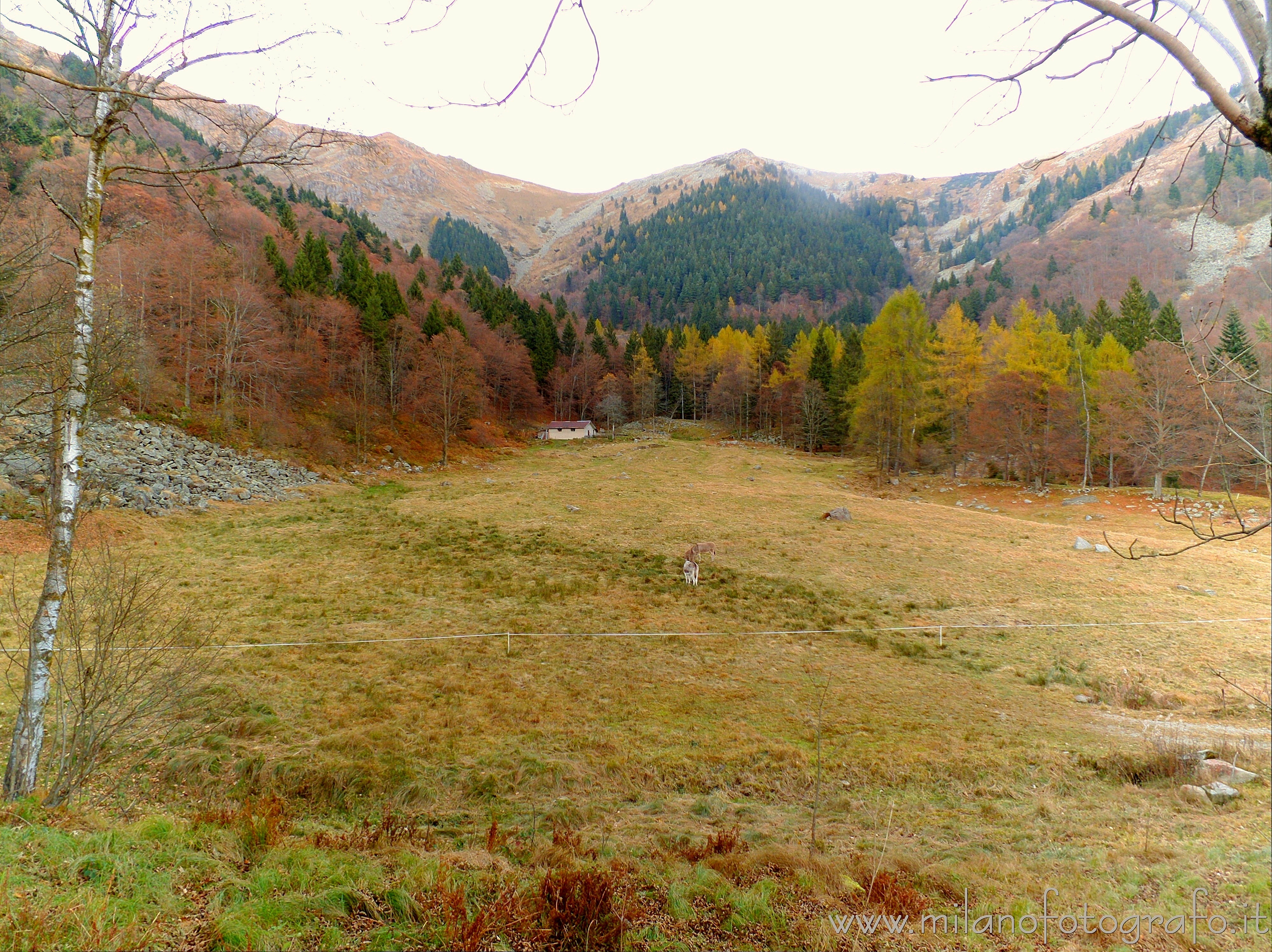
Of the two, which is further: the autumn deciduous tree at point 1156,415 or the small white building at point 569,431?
the small white building at point 569,431

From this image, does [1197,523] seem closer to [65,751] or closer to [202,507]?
[65,751]

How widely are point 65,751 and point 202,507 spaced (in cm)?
2010

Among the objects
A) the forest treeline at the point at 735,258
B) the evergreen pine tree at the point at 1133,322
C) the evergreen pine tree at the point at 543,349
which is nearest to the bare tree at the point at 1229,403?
the evergreen pine tree at the point at 1133,322

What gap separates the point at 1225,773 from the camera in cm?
620

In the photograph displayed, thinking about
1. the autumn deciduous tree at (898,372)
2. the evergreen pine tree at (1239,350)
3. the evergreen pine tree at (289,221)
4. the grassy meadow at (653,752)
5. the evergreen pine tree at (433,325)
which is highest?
the evergreen pine tree at (289,221)

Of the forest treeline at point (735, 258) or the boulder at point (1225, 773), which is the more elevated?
the forest treeline at point (735, 258)

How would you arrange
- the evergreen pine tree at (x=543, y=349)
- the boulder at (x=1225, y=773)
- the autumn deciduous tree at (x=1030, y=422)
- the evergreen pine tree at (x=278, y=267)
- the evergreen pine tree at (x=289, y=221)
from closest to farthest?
the boulder at (x=1225, y=773), the autumn deciduous tree at (x=1030, y=422), the evergreen pine tree at (x=278, y=267), the evergreen pine tree at (x=289, y=221), the evergreen pine tree at (x=543, y=349)

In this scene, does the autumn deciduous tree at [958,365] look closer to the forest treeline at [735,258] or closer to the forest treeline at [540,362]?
the forest treeline at [540,362]

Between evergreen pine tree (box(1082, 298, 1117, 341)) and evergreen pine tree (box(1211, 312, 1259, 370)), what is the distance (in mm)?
46365

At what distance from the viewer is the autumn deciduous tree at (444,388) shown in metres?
44.2

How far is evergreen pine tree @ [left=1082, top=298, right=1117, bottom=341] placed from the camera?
4144cm

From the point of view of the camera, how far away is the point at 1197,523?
27484 millimetres

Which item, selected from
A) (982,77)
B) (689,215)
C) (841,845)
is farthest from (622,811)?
(689,215)

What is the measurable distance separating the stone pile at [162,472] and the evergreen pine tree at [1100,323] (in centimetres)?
5455
